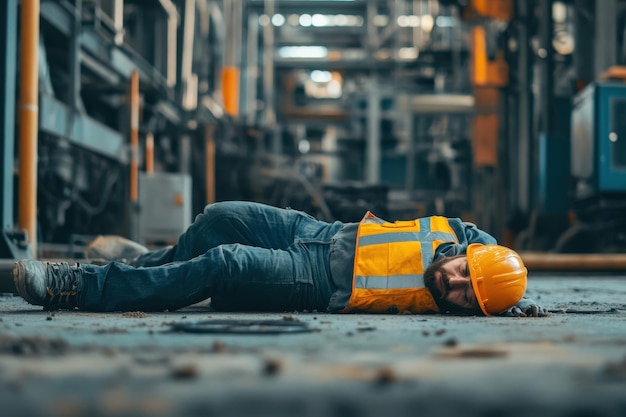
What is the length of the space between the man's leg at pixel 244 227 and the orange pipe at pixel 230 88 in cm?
1184

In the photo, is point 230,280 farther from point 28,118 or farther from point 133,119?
point 133,119

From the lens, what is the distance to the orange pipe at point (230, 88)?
1579 centimetres

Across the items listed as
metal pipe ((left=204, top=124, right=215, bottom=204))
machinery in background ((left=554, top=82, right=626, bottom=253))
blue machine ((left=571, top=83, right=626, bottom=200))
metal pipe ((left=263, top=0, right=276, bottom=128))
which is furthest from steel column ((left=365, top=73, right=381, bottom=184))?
blue machine ((left=571, top=83, right=626, bottom=200))

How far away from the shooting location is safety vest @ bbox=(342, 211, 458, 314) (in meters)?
3.45

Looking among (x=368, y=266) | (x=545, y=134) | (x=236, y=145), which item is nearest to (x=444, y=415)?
(x=368, y=266)

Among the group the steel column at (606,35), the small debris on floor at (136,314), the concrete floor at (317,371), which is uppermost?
the steel column at (606,35)

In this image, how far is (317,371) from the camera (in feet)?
5.61

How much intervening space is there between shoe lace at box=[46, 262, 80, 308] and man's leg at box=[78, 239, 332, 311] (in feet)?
0.12

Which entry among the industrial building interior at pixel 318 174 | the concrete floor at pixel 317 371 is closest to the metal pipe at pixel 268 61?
the industrial building interior at pixel 318 174

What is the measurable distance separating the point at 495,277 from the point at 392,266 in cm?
41

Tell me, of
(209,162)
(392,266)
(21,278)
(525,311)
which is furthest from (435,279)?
(209,162)

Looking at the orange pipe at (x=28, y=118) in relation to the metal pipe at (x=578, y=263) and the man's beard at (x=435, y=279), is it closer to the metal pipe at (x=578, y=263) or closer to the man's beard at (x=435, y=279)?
the man's beard at (x=435, y=279)

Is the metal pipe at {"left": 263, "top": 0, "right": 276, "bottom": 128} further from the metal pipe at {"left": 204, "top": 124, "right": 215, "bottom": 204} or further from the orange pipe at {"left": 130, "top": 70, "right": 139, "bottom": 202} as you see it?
the orange pipe at {"left": 130, "top": 70, "right": 139, "bottom": 202}

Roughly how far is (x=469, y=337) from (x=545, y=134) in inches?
404
